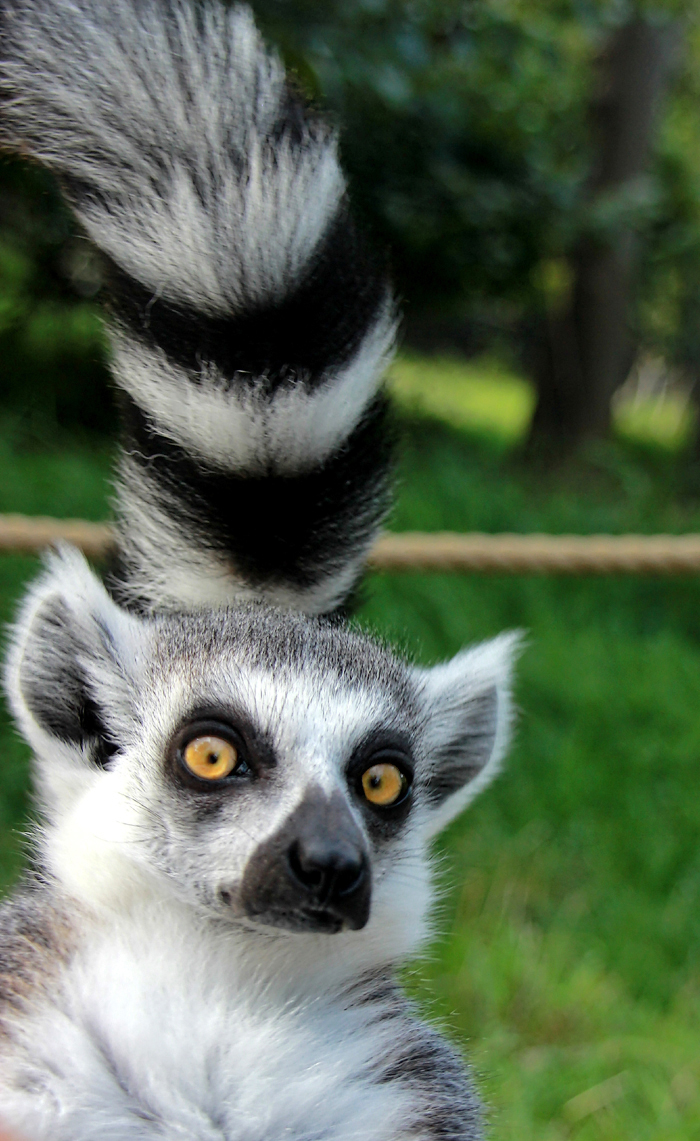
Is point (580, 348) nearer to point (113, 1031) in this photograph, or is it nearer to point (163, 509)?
point (163, 509)

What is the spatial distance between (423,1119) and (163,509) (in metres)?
0.92

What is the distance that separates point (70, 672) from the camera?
60.5 inches

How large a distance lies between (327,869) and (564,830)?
2.28 metres

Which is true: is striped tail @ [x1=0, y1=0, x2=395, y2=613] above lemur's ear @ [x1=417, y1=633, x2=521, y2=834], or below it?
above

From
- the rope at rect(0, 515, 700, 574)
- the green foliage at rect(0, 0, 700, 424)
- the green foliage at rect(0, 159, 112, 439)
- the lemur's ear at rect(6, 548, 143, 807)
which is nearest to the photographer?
the lemur's ear at rect(6, 548, 143, 807)

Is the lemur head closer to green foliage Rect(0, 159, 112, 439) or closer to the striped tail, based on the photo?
the striped tail

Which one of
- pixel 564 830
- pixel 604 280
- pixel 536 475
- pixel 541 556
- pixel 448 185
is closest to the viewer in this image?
pixel 541 556

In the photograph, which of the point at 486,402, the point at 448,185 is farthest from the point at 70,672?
the point at 486,402

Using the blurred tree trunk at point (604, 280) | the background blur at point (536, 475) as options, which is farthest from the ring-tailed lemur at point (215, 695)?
the blurred tree trunk at point (604, 280)

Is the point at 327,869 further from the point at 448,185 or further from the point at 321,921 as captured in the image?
the point at 448,185

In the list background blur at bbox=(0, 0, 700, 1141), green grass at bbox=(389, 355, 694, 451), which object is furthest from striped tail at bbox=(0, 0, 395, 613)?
green grass at bbox=(389, 355, 694, 451)

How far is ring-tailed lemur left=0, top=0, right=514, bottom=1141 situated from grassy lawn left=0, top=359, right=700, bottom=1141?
36cm

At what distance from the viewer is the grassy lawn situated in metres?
2.40

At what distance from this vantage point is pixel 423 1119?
4.52 ft
